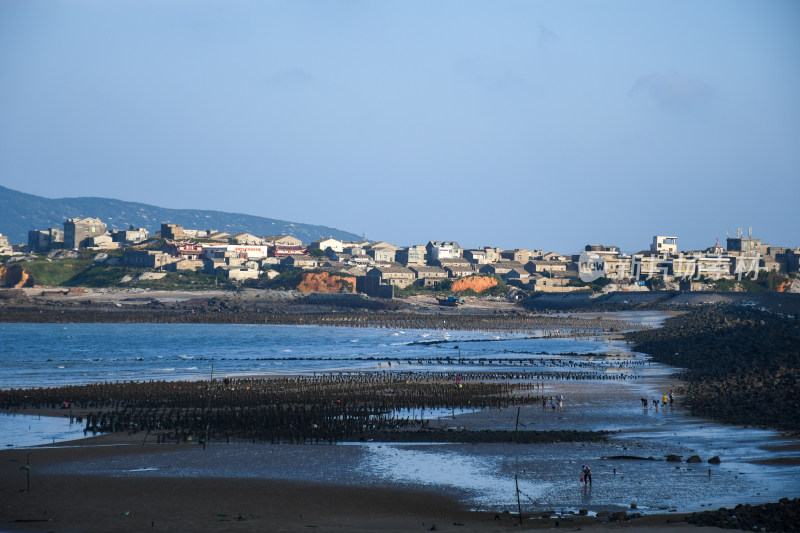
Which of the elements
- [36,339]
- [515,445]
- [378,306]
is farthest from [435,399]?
[378,306]

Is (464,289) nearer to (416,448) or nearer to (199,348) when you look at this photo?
(199,348)

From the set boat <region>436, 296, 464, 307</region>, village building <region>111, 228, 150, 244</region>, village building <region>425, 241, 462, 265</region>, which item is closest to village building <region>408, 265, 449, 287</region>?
village building <region>425, 241, 462, 265</region>

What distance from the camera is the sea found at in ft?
69.4

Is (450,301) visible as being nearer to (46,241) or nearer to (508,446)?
(46,241)

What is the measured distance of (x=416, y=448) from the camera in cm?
2716

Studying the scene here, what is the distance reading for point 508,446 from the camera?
89.4ft

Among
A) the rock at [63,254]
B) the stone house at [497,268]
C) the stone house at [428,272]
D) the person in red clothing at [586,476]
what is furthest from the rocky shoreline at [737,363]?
the rock at [63,254]

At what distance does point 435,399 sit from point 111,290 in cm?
9171

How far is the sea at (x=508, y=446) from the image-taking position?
21.2m

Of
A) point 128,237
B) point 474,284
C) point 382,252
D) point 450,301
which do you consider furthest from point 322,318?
point 128,237

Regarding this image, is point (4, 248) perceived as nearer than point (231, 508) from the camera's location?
No

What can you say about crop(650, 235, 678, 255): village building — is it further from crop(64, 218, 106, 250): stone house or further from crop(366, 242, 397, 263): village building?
crop(64, 218, 106, 250): stone house

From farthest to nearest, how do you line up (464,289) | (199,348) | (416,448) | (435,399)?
1. (464,289)
2. (199,348)
3. (435,399)
4. (416,448)

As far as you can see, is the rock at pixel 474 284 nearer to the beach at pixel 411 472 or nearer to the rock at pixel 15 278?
the rock at pixel 15 278
